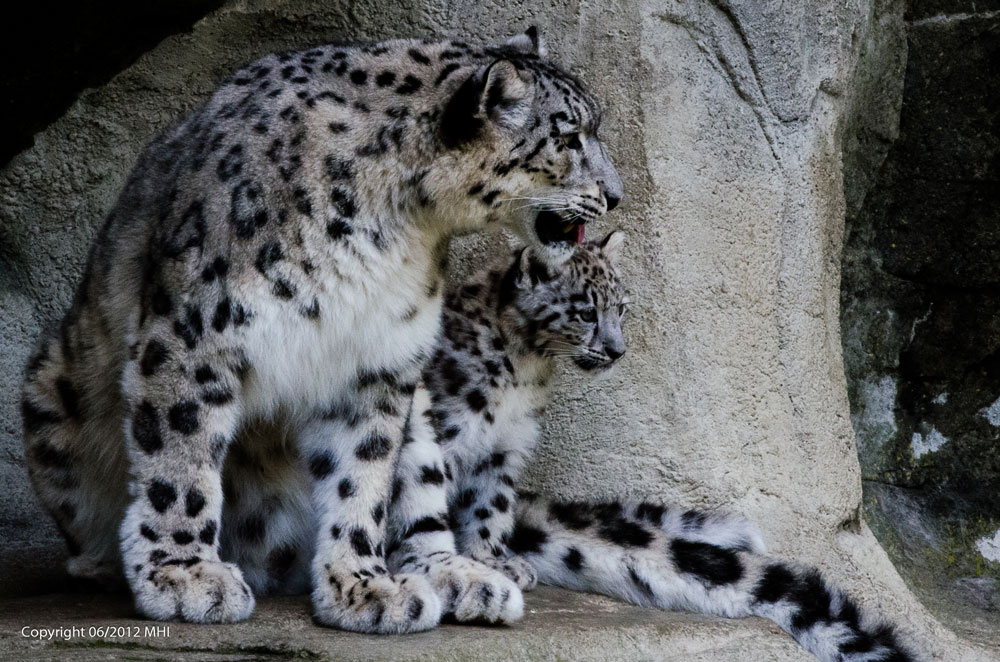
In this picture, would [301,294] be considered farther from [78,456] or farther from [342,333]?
[78,456]

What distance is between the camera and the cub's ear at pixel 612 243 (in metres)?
4.16

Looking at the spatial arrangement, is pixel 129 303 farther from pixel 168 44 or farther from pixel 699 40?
pixel 699 40

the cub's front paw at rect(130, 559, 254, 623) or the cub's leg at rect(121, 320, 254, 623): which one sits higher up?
the cub's leg at rect(121, 320, 254, 623)

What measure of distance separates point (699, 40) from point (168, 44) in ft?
6.24

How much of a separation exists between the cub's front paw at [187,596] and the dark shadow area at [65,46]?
1.28 metres

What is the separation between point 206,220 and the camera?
3.11 m

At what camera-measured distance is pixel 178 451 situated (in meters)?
3.04

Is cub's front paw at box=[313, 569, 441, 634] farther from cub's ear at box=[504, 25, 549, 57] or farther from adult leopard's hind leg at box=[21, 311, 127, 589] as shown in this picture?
cub's ear at box=[504, 25, 549, 57]

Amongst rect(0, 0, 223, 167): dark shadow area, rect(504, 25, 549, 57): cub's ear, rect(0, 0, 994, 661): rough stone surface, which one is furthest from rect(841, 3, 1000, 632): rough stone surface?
rect(0, 0, 223, 167): dark shadow area

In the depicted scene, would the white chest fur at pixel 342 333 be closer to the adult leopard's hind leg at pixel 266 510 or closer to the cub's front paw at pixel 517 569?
the adult leopard's hind leg at pixel 266 510

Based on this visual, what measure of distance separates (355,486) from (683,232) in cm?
159

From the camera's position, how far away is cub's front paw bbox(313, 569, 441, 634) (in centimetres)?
305

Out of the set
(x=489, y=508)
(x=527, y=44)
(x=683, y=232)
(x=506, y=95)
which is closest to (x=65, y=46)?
(x=506, y=95)

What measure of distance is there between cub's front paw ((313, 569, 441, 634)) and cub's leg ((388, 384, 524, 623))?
128 mm
